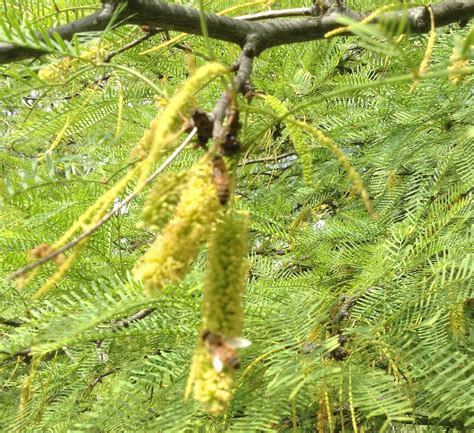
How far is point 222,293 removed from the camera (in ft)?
1.36

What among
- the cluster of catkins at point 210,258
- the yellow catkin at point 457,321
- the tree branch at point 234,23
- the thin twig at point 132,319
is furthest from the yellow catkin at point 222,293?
the yellow catkin at point 457,321

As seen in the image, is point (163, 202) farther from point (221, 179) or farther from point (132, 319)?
point (132, 319)

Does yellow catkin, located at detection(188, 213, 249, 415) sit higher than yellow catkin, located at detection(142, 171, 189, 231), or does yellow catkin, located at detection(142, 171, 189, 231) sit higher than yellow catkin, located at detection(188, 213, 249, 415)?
yellow catkin, located at detection(142, 171, 189, 231)

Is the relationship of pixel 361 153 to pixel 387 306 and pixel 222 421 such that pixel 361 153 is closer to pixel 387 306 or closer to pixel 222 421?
pixel 387 306

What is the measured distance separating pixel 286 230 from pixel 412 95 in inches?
16.9

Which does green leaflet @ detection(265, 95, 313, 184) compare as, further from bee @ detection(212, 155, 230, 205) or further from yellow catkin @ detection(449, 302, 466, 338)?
yellow catkin @ detection(449, 302, 466, 338)

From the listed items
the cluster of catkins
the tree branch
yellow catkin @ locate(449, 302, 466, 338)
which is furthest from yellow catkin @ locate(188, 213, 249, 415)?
yellow catkin @ locate(449, 302, 466, 338)

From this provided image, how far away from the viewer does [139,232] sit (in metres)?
1.50

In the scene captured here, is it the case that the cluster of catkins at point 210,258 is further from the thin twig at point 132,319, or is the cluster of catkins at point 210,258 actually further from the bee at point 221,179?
the thin twig at point 132,319

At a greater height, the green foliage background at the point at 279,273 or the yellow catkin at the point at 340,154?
the yellow catkin at the point at 340,154

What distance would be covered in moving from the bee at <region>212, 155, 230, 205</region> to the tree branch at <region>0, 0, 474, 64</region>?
0.75ft

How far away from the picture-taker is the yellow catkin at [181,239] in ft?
1.25

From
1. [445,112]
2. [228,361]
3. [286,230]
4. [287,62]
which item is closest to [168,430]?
[228,361]

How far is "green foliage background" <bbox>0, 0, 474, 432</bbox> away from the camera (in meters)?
0.61
